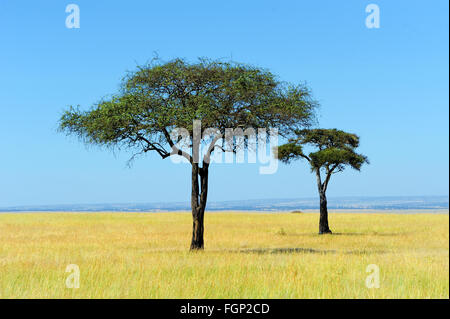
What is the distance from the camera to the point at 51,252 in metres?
26.6

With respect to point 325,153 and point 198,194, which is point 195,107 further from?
point 325,153

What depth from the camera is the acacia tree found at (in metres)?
41.5

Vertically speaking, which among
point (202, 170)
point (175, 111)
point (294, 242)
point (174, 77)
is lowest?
point (294, 242)

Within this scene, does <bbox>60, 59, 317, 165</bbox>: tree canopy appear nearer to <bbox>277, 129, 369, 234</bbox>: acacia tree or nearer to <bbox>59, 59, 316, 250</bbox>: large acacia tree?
<bbox>59, 59, 316, 250</bbox>: large acacia tree

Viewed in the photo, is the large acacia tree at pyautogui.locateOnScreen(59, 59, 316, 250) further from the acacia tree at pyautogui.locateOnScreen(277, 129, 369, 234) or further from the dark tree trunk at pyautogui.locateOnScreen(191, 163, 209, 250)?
the acacia tree at pyautogui.locateOnScreen(277, 129, 369, 234)

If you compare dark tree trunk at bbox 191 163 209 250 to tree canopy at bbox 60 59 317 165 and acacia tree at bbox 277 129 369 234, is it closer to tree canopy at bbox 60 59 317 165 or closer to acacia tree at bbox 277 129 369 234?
tree canopy at bbox 60 59 317 165

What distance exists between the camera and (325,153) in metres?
41.2

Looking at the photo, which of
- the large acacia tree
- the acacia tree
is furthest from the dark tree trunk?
the acacia tree

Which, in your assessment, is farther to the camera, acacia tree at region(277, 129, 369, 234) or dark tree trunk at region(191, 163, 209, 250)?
acacia tree at region(277, 129, 369, 234)

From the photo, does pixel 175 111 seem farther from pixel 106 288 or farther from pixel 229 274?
pixel 106 288

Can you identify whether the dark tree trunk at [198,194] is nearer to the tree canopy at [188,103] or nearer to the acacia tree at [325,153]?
the tree canopy at [188,103]

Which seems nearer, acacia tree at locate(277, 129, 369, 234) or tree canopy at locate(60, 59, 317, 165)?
tree canopy at locate(60, 59, 317, 165)
